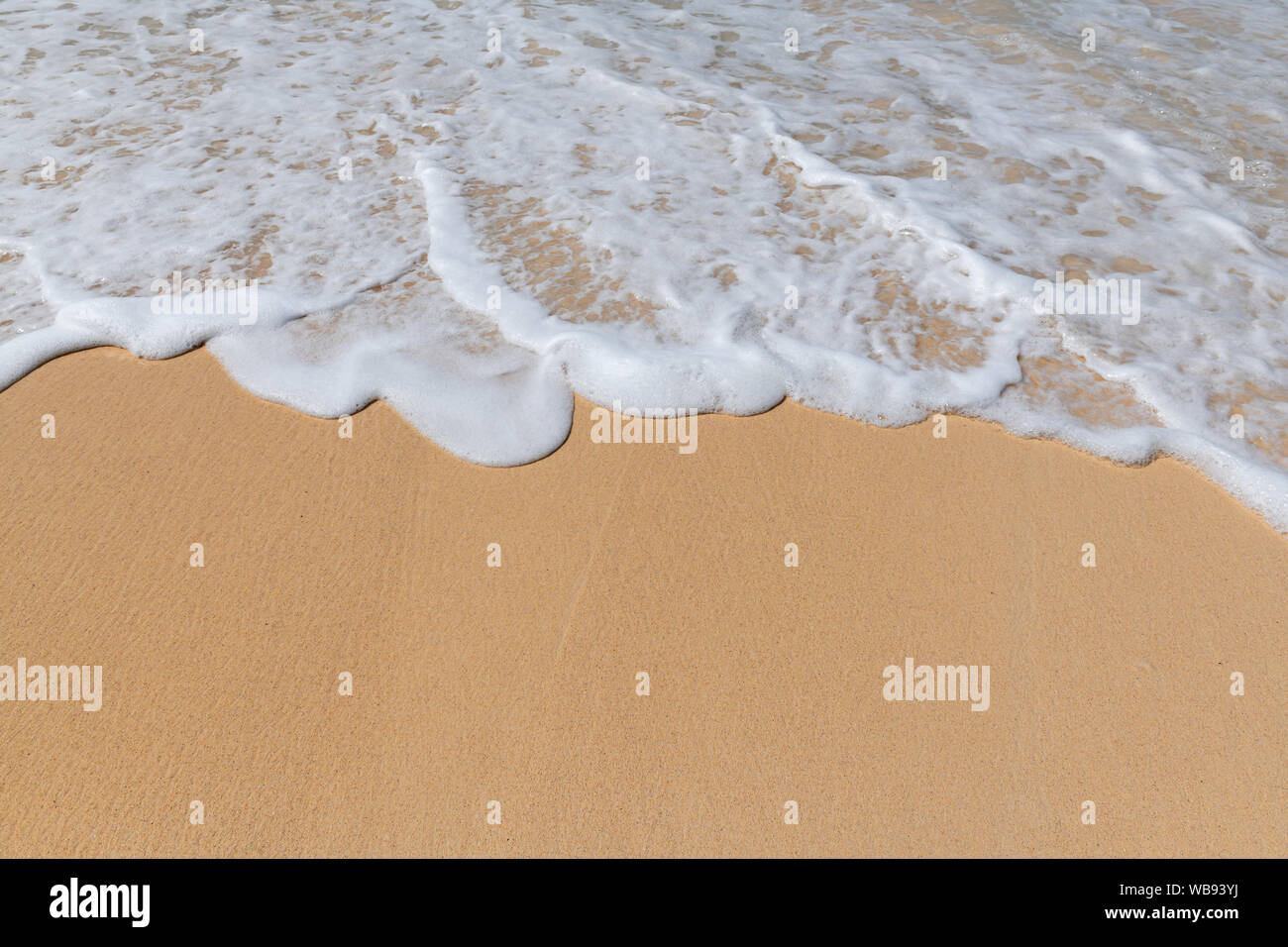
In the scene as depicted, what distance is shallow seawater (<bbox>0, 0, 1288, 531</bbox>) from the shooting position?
3553mm

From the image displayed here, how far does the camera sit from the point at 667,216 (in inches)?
180

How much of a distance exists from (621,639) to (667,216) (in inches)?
104

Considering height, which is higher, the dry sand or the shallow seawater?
the shallow seawater

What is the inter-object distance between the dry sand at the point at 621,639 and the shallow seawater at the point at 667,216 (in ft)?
1.01

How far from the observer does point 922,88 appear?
236 inches

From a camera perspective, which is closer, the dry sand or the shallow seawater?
the dry sand

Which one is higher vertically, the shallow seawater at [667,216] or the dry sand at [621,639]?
the shallow seawater at [667,216]

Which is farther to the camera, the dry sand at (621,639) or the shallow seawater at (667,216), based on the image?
the shallow seawater at (667,216)

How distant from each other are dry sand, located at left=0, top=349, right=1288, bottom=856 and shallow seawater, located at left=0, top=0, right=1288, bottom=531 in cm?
31

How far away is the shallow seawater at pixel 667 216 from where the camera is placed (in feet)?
11.7

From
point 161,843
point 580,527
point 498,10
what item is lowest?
point 161,843
